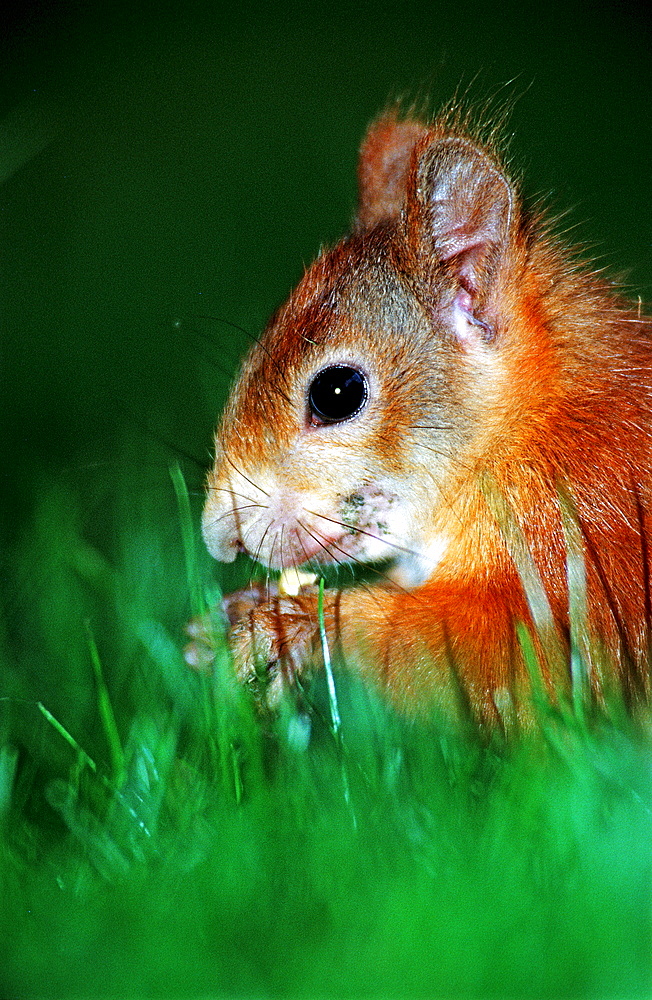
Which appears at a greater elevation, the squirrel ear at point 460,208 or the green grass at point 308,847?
the squirrel ear at point 460,208

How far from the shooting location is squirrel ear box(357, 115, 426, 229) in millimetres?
1480

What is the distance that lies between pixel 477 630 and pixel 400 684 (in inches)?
4.4

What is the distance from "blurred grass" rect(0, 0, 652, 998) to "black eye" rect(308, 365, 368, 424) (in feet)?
1.05

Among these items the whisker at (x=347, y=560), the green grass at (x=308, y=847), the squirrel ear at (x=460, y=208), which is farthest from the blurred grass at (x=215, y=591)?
the squirrel ear at (x=460, y=208)

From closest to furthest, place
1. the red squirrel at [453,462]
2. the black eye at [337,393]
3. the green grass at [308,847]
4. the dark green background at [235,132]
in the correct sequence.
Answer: the green grass at [308,847]
the red squirrel at [453,462]
the black eye at [337,393]
the dark green background at [235,132]

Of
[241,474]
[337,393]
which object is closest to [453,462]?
[337,393]

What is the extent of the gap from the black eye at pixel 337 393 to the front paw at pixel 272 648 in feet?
0.83

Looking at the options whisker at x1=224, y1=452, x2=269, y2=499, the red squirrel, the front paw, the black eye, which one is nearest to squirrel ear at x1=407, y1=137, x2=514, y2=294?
the red squirrel

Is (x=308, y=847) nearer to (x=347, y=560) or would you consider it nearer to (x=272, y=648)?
(x=272, y=648)

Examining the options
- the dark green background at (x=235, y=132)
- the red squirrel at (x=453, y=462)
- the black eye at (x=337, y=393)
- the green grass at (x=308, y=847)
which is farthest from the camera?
the dark green background at (x=235, y=132)

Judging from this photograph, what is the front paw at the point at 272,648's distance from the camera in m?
1.20

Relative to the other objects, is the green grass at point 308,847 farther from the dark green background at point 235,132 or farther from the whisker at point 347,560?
the dark green background at point 235,132

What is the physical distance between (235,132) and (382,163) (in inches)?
9.8

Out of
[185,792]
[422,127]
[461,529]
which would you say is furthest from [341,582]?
[422,127]
